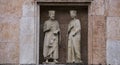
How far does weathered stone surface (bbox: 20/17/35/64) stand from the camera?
13672mm

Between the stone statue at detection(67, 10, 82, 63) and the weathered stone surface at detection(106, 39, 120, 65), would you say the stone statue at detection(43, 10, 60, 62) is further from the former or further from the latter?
the weathered stone surface at detection(106, 39, 120, 65)

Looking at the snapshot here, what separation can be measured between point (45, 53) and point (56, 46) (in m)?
0.33

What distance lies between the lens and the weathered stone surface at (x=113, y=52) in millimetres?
13570

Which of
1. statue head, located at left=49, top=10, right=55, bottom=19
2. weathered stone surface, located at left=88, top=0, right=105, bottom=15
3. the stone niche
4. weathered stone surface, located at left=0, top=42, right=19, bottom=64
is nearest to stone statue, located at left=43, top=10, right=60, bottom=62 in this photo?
statue head, located at left=49, top=10, right=55, bottom=19

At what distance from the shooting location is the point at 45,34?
13867 mm

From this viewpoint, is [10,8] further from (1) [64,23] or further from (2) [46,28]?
(1) [64,23]

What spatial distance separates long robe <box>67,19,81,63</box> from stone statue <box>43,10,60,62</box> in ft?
1.08

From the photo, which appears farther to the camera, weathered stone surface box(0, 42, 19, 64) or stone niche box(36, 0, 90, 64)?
stone niche box(36, 0, 90, 64)

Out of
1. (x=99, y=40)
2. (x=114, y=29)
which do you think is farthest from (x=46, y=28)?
(x=114, y=29)

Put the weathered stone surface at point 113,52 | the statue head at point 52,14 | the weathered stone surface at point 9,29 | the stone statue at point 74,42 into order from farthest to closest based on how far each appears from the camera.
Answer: the statue head at point 52,14 < the weathered stone surface at point 9,29 < the stone statue at point 74,42 < the weathered stone surface at point 113,52

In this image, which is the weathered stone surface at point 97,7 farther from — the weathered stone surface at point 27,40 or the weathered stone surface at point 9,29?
the weathered stone surface at point 9,29

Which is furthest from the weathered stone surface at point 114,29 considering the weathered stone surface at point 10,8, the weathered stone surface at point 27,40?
the weathered stone surface at point 10,8

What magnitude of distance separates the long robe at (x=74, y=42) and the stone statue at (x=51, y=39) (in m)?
0.33

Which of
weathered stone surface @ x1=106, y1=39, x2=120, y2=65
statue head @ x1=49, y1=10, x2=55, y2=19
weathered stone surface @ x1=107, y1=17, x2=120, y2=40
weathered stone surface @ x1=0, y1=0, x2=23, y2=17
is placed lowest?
weathered stone surface @ x1=106, y1=39, x2=120, y2=65
